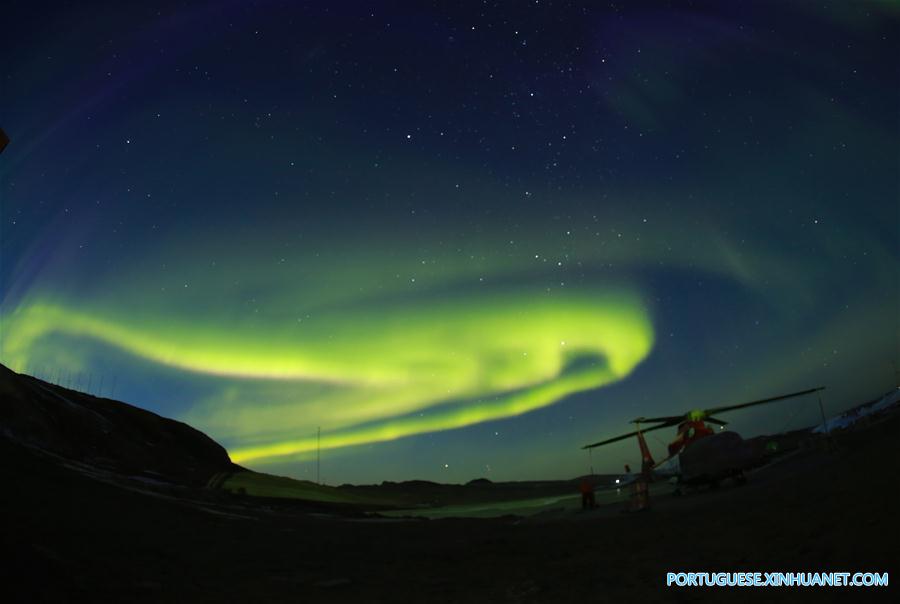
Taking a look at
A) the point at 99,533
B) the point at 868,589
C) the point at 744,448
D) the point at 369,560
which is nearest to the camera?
the point at 868,589

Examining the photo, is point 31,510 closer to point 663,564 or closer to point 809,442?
point 663,564

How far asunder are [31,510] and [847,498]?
68.5ft

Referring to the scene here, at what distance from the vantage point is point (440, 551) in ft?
51.6

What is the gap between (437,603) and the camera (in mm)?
→ 9367

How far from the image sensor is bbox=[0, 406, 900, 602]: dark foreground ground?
841 cm

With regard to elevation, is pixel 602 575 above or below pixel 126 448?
below

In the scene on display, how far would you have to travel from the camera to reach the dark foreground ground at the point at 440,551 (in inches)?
331

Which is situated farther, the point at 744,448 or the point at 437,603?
the point at 744,448

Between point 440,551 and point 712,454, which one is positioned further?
point 712,454

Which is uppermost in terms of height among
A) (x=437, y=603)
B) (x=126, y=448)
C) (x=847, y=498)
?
(x=126, y=448)

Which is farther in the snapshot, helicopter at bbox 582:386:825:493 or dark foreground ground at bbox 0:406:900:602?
helicopter at bbox 582:386:825:493

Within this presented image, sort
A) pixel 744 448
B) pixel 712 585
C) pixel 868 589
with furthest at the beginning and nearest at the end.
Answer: pixel 744 448, pixel 712 585, pixel 868 589

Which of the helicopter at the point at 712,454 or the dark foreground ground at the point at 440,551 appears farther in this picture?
the helicopter at the point at 712,454

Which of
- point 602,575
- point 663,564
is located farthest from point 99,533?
point 663,564
